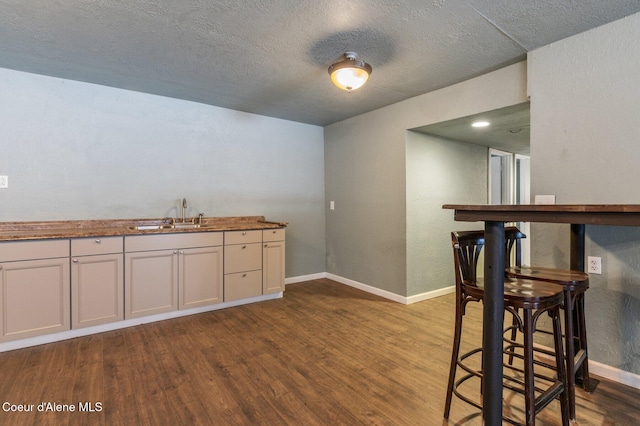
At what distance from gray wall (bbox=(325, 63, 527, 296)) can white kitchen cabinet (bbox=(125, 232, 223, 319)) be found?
1794 mm

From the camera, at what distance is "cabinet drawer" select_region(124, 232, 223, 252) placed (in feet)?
9.36

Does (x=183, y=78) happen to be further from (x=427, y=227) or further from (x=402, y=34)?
(x=427, y=227)

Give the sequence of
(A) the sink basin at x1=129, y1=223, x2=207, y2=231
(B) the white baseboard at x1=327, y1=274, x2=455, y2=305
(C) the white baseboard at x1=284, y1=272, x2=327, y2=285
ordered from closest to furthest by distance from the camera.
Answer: (A) the sink basin at x1=129, y1=223, x2=207, y2=231, (B) the white baseboard at x1=327, y1=274, x2=455, y2=305, (C) the white baseboard at x1=284, y1=272, x2=327, y2=285

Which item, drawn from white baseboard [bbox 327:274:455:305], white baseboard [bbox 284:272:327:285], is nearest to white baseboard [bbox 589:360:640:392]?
white baseboard [bbox 327:274:455:305]

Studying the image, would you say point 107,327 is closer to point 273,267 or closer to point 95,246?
point 95,246

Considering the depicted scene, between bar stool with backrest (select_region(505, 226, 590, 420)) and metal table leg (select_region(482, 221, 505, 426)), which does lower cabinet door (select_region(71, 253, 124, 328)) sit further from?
bar stool with backrest (select_region(505, 226, 590, 420))

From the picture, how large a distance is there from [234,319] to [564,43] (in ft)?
11.6

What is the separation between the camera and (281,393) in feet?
6.26

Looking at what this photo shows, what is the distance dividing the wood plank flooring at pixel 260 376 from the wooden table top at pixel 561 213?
1164mm

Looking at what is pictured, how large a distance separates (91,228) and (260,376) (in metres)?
2.31

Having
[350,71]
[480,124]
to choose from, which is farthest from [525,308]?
[480,124]

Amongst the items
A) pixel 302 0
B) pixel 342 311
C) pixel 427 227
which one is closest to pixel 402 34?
pixel 302 0

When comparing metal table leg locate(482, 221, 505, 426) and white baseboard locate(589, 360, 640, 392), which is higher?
metal table leg locate(482, 221, 505, 426)

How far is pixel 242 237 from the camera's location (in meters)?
3.46
